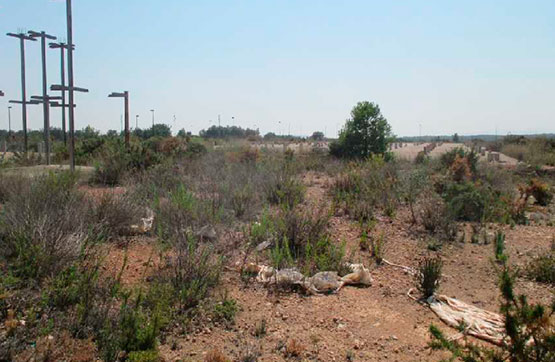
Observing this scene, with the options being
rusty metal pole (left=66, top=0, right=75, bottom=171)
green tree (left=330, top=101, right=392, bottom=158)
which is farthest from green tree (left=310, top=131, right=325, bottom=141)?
rusty metal pole (left=66, top=0, right=75, bottom=171)

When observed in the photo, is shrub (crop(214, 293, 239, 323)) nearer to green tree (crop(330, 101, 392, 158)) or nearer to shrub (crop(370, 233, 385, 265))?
shrub (crop(370, 233, 385, 265))

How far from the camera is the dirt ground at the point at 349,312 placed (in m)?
3.97

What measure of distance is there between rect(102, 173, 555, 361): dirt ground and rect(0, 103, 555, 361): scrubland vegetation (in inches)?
3.7

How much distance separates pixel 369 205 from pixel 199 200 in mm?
3680

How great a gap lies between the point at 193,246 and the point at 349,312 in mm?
1803

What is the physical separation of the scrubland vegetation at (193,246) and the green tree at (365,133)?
8080 millimetres

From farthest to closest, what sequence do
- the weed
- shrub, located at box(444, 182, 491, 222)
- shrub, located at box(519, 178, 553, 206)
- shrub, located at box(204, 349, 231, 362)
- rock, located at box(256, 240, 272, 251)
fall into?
shrub, located at box(519, 178, 553, 206) < shrub, located at box(444, 182, 491, 222) < rock, located at box(256, 240, 272, 251) < the weed < shrub, located at box(204, 349, 231, 362)

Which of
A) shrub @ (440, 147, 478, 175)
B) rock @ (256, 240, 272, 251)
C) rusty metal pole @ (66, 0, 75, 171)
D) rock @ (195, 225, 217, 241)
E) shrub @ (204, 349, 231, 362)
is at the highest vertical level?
rusty metal pole @ (66, 0, 75, 171)

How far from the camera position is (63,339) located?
3525 mm

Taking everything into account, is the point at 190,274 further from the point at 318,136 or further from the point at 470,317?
the point at 318,136

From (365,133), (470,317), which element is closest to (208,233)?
(470,317)

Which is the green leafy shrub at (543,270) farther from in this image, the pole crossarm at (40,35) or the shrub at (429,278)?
the pole crossarm at (40,35)

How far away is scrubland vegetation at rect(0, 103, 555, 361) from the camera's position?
3.57 meters

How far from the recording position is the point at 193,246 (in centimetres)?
509
